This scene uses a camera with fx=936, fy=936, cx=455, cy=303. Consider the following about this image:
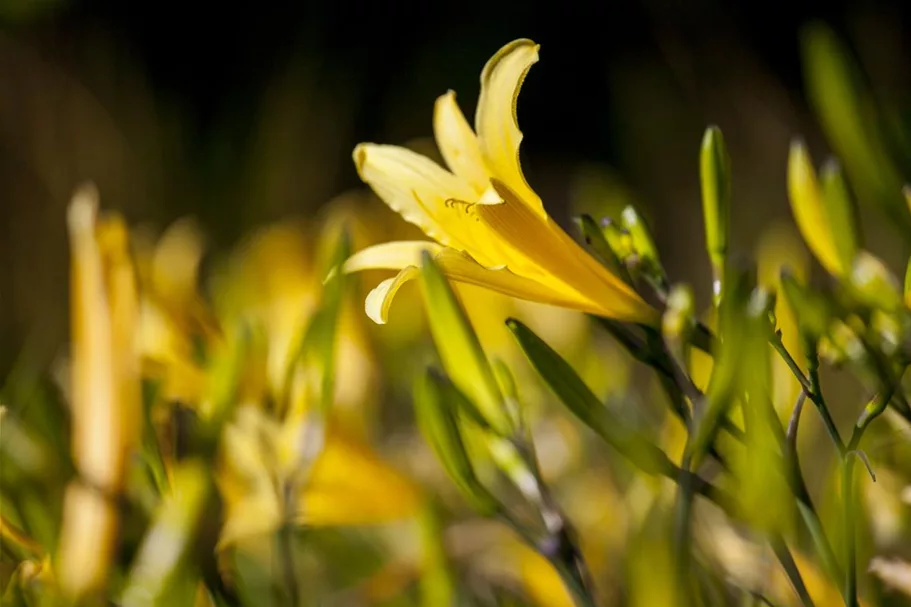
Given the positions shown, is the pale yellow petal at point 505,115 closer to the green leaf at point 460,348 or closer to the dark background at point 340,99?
the green leaf at point 460,348

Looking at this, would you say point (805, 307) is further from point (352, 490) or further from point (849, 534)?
point (352, 490)

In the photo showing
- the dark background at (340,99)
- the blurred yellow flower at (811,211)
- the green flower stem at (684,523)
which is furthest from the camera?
the dark background at (340,99)

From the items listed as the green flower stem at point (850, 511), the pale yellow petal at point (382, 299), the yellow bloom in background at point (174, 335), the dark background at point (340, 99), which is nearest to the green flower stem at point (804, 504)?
the green flower stem at point (850, 511)

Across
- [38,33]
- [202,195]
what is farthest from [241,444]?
[38,33]

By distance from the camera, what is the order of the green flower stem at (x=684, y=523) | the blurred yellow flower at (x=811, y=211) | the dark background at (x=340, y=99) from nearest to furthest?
the green flower stem at (x=684, y=523) → the blurred yellow flower at (x=811, y=211) → the dark background at (x=340, y=99)

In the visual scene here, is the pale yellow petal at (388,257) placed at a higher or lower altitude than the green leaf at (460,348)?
higher

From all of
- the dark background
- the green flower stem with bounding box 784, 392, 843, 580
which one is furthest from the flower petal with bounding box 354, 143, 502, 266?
the dark background
